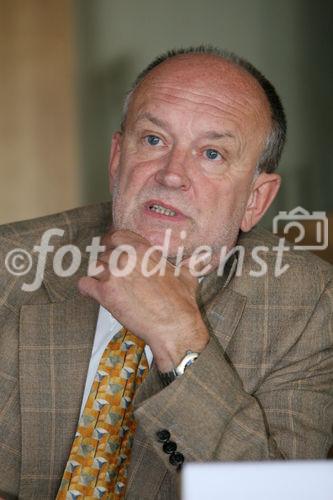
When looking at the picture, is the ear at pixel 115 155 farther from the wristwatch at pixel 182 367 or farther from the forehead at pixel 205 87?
the wristwatch at pixel 182 367

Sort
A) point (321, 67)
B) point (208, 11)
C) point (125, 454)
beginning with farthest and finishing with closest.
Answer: point (208, 11)
point (321, 67)
point (125, 454)

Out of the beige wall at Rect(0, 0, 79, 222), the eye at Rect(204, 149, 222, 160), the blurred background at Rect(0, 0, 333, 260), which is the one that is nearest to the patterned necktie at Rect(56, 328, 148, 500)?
the eye at Rect(204, 149, 222, 160)

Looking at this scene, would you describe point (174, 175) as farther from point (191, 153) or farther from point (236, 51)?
point (236, 51)

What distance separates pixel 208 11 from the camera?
12.1 ft

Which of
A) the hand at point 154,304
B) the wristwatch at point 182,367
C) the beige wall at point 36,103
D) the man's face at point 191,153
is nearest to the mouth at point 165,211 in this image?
the man's face at point 191,153

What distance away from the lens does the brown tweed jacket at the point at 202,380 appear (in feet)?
5.13

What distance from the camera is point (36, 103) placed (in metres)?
3.73

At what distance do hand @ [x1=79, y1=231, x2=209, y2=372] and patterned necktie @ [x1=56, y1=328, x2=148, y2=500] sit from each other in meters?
0.13

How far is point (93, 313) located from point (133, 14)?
2.26 meters

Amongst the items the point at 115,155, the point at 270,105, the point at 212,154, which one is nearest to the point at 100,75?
the point at 115,155

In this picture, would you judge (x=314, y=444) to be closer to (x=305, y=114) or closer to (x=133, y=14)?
(x=305, y=114)

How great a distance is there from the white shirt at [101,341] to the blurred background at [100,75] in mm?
1711

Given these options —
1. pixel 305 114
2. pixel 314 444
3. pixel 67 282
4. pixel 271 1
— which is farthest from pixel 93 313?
pixel 271 1

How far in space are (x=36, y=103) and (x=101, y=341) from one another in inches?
81.9
